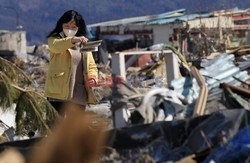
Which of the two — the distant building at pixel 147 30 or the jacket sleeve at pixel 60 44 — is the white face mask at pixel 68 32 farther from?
the distant building at pixel 147 30

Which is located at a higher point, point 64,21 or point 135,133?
point 64,21

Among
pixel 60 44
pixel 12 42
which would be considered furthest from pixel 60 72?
pixel 12 42

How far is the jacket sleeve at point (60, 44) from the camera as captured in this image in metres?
5.07

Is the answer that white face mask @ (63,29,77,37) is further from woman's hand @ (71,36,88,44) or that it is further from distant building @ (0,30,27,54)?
distant building @ (0,30,27,54)

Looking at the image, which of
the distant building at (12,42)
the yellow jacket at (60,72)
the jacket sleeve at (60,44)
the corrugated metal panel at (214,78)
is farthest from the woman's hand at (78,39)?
the distant building at (12,42)

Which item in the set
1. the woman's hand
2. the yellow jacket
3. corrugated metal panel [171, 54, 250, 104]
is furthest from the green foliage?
corrugated metal panel [171, 54, 250, 104]

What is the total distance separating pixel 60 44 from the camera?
5.12 meters

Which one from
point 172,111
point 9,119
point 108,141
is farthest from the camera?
point 9,119

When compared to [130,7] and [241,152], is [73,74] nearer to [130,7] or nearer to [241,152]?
[241,152]

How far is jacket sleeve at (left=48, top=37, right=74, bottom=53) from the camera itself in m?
5.07

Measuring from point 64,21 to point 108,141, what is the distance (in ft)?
7.14

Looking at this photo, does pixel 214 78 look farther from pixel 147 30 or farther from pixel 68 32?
pixel 147 30

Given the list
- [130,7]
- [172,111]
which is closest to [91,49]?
Answer: [172,111]

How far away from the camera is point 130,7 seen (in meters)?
162
